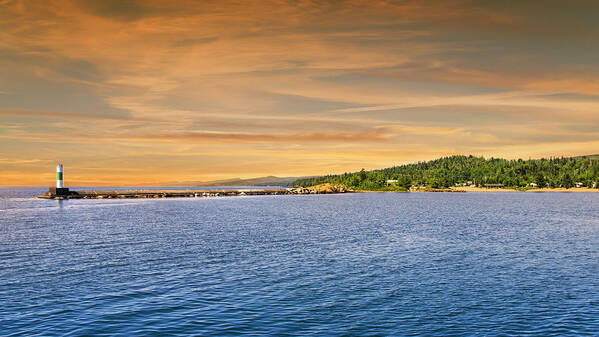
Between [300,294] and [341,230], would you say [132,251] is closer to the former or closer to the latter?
[300,294]

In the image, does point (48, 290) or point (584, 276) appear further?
point (584, 276)

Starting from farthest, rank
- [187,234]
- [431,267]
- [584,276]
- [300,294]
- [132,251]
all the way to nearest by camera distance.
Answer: [187,234], [132,251], [431,267], [584,276], [300,294]

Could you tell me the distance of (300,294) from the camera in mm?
32656

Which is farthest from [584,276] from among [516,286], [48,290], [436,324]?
[48,290]

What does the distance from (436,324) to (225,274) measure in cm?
2083

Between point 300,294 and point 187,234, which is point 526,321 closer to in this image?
point 300,294

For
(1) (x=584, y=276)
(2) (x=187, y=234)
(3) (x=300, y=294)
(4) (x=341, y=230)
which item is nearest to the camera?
(3) (x=300, y=294)

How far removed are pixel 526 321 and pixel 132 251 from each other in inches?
1771

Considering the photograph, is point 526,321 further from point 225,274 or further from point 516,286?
point 225,274

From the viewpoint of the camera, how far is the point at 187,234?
7075cm

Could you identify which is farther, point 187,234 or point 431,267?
point 187,234

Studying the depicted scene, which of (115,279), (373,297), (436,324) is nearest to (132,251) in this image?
(115,279)

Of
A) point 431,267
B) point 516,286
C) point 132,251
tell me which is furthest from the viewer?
point 132,251

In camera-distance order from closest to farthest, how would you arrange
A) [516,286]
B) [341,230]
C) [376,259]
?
[516,286] < [376,259] < [341,230]
